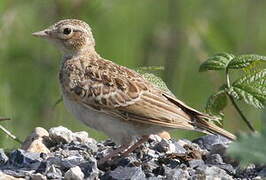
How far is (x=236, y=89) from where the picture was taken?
29.5ft

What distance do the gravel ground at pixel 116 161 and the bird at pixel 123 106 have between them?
8.8 inches

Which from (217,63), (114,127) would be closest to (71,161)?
(114,127)

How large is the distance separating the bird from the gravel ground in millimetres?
225

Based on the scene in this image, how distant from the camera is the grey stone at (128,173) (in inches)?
331

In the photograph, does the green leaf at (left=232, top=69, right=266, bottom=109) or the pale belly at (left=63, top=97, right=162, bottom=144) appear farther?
the pale belly at (left=63, top=97, right=162, bottom=144)

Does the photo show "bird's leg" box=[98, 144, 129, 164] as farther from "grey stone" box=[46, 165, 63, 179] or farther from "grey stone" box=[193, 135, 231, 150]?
"grey stone" box=[193, 135, 231, 150]

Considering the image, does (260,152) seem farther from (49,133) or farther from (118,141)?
(49,133)

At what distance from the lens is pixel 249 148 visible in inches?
231

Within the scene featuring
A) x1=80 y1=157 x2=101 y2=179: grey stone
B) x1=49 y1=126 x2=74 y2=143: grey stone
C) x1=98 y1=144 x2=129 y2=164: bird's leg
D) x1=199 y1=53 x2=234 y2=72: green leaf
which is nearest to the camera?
x1=80 y1=157 x2=101 y2=179: grey stone

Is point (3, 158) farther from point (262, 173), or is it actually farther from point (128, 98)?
point (262, 173)

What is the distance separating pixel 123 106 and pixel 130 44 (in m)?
6.78

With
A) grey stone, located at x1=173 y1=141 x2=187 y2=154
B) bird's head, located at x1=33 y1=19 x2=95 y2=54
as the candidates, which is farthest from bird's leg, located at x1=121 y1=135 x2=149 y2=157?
bird's head, located at x1=33 y1=19 x2=95 y2=54

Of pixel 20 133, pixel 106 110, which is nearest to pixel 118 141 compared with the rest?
pixel 106 110

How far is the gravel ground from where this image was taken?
334 inches
